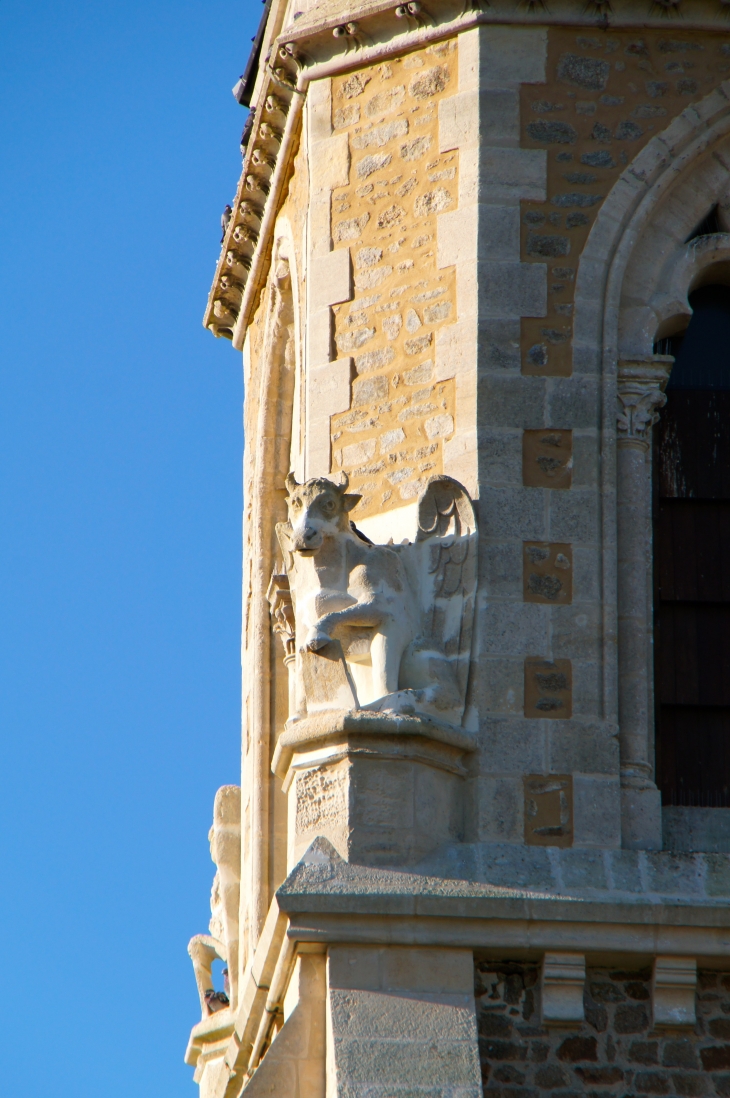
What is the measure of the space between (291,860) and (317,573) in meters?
1.38

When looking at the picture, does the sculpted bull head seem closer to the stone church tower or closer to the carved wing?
the stone church tower

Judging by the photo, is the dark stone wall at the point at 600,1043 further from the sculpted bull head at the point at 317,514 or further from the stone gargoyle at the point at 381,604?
the sculpted bull head at the point at 317,514

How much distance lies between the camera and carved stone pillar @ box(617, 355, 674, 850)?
36.9 feet

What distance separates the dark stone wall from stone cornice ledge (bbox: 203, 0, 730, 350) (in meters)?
5.08

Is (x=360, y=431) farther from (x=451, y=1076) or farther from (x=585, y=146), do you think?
(x=451, y=1076)

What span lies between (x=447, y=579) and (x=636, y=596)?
0.95 metres

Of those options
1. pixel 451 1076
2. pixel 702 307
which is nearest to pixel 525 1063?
pixel 451 1076

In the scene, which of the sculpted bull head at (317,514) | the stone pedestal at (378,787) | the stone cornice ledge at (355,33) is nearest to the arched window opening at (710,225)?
the stone cornice ledge at (355,33)

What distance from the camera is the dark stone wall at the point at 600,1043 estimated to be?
34.6 feet

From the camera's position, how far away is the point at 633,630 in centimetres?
1158

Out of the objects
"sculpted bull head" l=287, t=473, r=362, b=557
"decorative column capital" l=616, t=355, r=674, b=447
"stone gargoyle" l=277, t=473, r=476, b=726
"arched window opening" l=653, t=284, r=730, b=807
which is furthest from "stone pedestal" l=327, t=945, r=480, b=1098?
"decorative column capital" l=616, t=355, r=674, b=447

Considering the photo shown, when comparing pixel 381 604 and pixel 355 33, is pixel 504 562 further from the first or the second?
pixel 355 33

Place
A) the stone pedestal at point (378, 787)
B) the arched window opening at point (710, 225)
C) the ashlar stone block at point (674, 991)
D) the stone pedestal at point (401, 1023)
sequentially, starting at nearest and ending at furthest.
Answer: the stone pedestal at point (401, 1023) → the ashlar stone block at point (674, 991) → the stone pedestal at point (378, 787) → the arched window opening at point (710, 225)

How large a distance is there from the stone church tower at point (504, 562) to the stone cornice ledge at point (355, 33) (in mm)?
20
